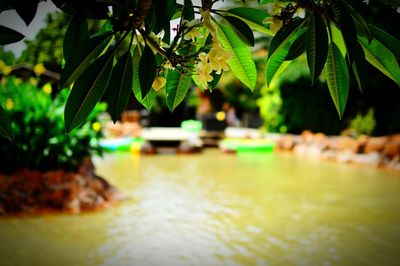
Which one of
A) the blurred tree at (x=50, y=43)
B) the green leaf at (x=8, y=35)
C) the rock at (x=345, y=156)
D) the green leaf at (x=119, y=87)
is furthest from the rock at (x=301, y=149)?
the green leaf at (x=8, y=35)

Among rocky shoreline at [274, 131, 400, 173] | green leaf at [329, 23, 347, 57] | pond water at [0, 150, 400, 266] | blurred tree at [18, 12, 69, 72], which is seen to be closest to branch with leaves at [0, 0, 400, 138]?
green leaf at [329, 23, 347, 57]

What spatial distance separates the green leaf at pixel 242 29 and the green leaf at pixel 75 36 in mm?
321

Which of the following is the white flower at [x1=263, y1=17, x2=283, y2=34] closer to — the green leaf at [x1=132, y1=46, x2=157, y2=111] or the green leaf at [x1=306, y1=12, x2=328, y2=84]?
the green leaf at [x1=306, y1=12, x2=328, y2=84]

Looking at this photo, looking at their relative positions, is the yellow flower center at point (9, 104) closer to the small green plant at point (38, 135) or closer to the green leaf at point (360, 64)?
the small green plant at point (38, 135)

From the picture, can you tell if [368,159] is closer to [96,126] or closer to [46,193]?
[96,126]

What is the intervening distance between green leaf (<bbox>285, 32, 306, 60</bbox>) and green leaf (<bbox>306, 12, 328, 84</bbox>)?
0.08 m

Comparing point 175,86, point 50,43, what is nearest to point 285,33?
point 175,86

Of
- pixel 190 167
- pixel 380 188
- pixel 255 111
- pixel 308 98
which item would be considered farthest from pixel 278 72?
pixel 255 111

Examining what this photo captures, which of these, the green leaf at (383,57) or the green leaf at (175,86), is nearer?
the green leaf at (383,57)

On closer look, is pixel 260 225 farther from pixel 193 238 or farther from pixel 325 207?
pixel 325 207

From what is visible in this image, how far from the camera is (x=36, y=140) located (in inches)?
167

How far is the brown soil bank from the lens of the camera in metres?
4.00

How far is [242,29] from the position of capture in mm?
874

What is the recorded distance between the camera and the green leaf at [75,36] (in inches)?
28.7
